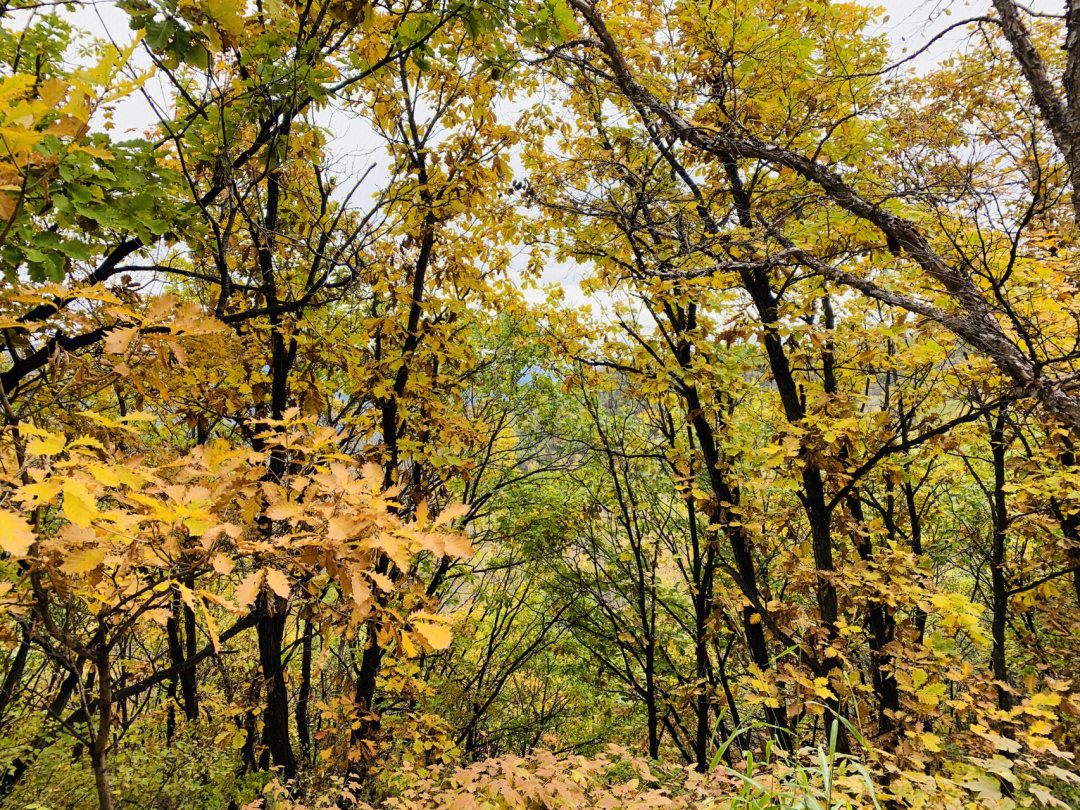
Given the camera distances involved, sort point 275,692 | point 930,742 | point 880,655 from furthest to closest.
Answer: point 275,692 < point 880,655 < point 930,742

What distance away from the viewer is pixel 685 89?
3.49 meters

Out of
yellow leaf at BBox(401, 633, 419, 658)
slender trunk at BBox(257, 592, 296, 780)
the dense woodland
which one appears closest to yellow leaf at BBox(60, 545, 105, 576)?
the dense woodland

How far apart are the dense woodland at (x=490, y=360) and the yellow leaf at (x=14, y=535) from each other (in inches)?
0.5

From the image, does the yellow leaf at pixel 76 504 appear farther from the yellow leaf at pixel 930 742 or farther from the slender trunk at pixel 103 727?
the yellow leaf at pixel 930 742

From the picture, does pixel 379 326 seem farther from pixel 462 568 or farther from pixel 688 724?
pixel 688 724

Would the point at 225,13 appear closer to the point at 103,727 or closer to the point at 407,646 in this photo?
the point at 407,646

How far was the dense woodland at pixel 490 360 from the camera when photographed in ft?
5.12

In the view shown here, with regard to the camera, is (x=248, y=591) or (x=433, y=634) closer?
(x=248, y=591)

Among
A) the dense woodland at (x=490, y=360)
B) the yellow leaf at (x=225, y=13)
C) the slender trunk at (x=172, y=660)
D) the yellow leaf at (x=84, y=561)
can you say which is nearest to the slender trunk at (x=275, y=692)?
the dense woodland at (x=490, y=360)

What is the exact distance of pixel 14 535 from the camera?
2.91 feet

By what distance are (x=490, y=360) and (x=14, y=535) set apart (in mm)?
6161

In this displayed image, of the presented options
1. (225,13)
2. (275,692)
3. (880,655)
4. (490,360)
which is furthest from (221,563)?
(490,360)

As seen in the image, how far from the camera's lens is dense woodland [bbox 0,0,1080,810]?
5.12 feet


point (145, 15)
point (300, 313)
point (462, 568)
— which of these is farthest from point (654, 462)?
point (145, 15)
